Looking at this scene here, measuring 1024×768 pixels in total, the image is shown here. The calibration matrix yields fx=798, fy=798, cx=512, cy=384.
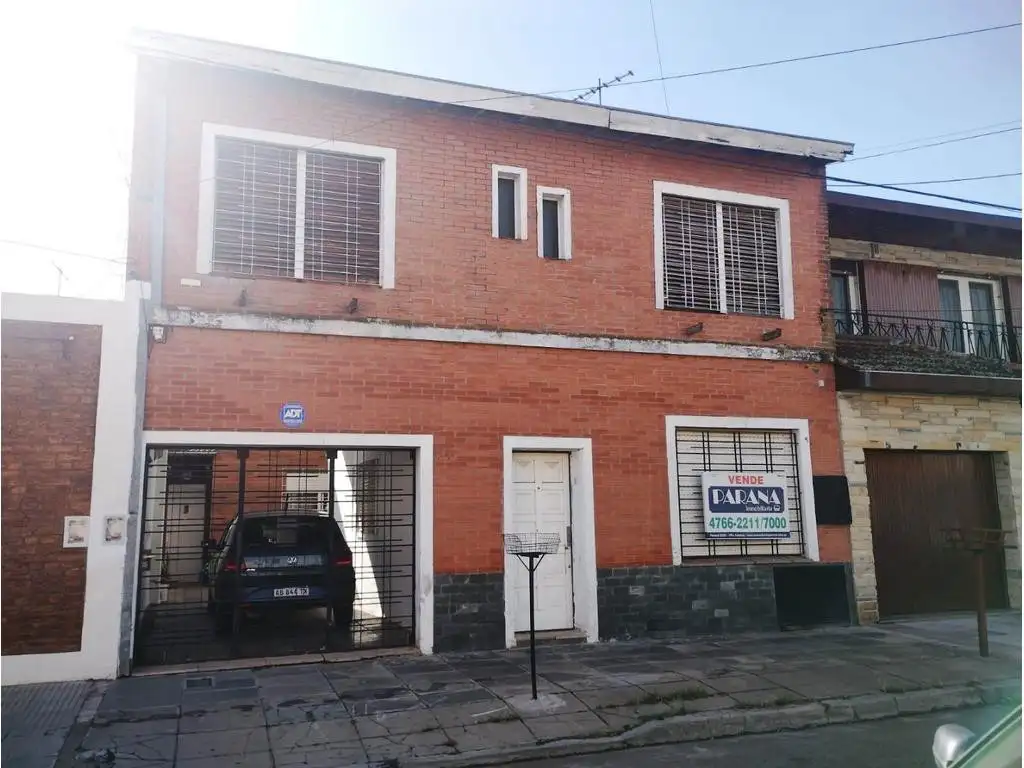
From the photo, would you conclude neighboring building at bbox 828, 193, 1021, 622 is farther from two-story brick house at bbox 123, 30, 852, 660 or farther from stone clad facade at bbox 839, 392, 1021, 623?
two-story brick house at bbox 123, 30, 852, 660

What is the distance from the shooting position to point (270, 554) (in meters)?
9.09

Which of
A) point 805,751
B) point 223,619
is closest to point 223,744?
point 223,619

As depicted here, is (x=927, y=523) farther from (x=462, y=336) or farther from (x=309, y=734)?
(x=309, y=734)

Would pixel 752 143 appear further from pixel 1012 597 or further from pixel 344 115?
pixel 1012 597

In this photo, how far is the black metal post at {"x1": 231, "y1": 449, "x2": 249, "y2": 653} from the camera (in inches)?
337

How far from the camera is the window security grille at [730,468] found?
33.9 feet

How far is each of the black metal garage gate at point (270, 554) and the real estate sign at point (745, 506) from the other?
151 inches

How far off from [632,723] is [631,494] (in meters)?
3.70

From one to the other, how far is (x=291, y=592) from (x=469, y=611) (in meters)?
2.03

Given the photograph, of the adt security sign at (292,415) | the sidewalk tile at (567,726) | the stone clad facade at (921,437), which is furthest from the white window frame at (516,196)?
the sidewalk tile at (567,726)

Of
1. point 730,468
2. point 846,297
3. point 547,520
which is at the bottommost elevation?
point 547,520

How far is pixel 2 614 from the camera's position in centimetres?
754

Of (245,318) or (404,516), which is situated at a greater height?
(245,318)

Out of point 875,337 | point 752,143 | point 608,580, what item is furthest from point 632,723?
point 875,337
